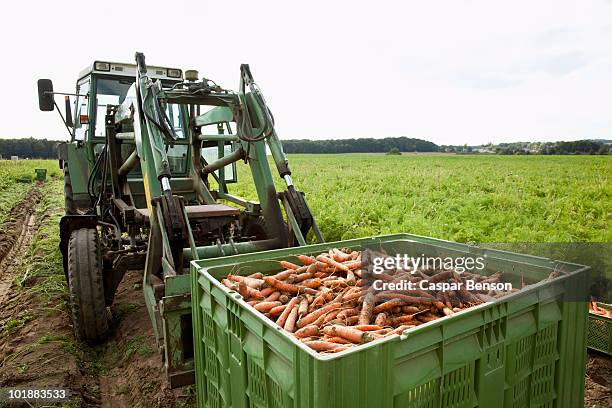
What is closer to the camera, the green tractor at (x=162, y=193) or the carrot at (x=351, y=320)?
the carrot at (x=351, y=320)

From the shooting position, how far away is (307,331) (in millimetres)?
2336

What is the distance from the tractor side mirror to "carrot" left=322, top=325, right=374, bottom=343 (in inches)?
232

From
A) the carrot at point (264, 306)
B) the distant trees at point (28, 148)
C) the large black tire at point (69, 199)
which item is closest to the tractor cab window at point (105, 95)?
the large black tire at point (69, 199)

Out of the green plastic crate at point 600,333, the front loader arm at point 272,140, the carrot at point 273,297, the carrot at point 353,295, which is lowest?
the green plastic crate at point 600,333

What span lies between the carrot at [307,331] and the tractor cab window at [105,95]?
560 centimetres

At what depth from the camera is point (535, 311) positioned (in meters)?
2.54

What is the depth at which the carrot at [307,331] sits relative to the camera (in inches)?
91.0

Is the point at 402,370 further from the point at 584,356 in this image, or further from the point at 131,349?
the point at 131,349

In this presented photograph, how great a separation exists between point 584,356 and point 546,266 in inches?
25.8

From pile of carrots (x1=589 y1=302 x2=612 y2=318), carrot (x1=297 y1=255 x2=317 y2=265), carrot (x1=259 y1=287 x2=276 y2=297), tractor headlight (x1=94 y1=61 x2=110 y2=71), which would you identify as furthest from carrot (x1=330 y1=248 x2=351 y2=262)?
tractor headlight (x1=94 y1=61 x2=110 y2=71)

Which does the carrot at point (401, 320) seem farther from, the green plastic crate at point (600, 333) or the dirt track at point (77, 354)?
the green plastic crate at point (600, 333)

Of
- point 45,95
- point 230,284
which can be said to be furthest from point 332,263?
point 45,95

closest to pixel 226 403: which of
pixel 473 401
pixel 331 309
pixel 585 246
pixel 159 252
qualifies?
pixel 331 309

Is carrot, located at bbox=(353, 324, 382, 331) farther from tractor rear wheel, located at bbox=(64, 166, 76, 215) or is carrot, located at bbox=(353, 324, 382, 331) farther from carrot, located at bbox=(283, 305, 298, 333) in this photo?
tractor rear wheel, located at bbox=(64, 166, 76, 215)
